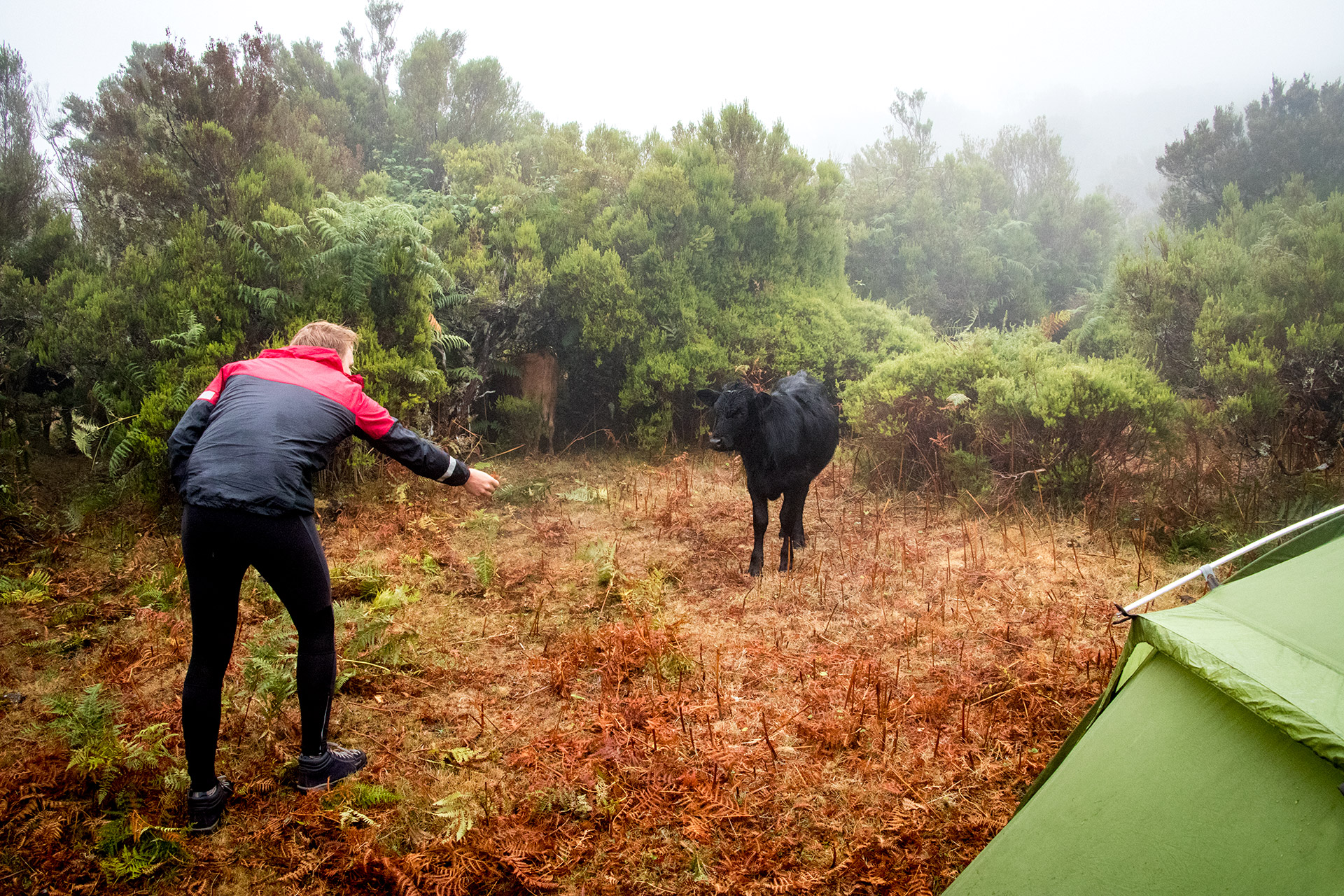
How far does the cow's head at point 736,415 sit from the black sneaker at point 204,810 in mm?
3618

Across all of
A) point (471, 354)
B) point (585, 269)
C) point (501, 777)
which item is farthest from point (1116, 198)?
point (501, 777)

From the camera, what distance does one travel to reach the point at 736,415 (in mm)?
5320

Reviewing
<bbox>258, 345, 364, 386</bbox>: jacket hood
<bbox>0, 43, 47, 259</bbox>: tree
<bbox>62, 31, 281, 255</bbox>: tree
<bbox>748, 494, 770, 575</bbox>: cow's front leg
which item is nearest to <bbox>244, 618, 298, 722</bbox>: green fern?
<bbox>258, 345, 364, 386</bbox>: jacket hood

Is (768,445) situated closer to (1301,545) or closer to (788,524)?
(788,524)

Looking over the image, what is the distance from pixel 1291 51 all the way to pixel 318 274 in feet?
45.6

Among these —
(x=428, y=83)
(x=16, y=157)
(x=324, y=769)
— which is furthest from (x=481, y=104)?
(x=324, y=769)

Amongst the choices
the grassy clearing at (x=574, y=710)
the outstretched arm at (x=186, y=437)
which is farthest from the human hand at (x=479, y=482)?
the grassy clearing at (x=574, y=710)

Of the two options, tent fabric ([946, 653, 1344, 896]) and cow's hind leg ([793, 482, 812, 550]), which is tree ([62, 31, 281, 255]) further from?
tent fabric ([946, 653, 1344, 896])

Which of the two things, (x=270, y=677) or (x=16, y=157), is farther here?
(x=16, y=157)

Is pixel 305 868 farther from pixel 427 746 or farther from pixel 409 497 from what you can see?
pixel 409 497

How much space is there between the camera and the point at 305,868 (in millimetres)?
2441

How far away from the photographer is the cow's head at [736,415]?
5281 mm

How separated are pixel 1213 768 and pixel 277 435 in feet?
10.6

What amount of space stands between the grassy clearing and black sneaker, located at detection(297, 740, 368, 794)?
0.10 metres
